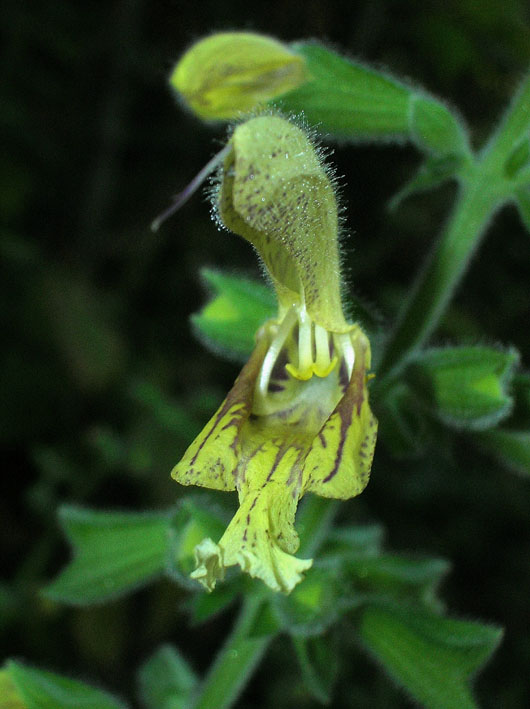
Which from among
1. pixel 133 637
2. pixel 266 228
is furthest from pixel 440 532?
pixel 266 228

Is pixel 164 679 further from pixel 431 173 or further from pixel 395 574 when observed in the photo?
pixel 431 173

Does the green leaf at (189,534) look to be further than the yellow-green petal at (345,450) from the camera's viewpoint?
Yes

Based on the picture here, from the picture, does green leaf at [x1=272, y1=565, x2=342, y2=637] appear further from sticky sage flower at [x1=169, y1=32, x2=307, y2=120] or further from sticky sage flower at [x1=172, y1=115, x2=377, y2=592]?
sticky sage flower at [x1=169, y1=32, x2=307, y2=120]

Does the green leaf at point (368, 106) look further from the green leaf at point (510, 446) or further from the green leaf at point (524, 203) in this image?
the green leaf at point (510, 446)

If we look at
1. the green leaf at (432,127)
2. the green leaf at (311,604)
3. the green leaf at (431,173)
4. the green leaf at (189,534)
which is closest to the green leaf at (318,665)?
the green leaf at (311,604)

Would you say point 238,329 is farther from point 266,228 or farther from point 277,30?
point 277,30

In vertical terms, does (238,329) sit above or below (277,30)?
below

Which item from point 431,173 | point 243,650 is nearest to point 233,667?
point 243,650
